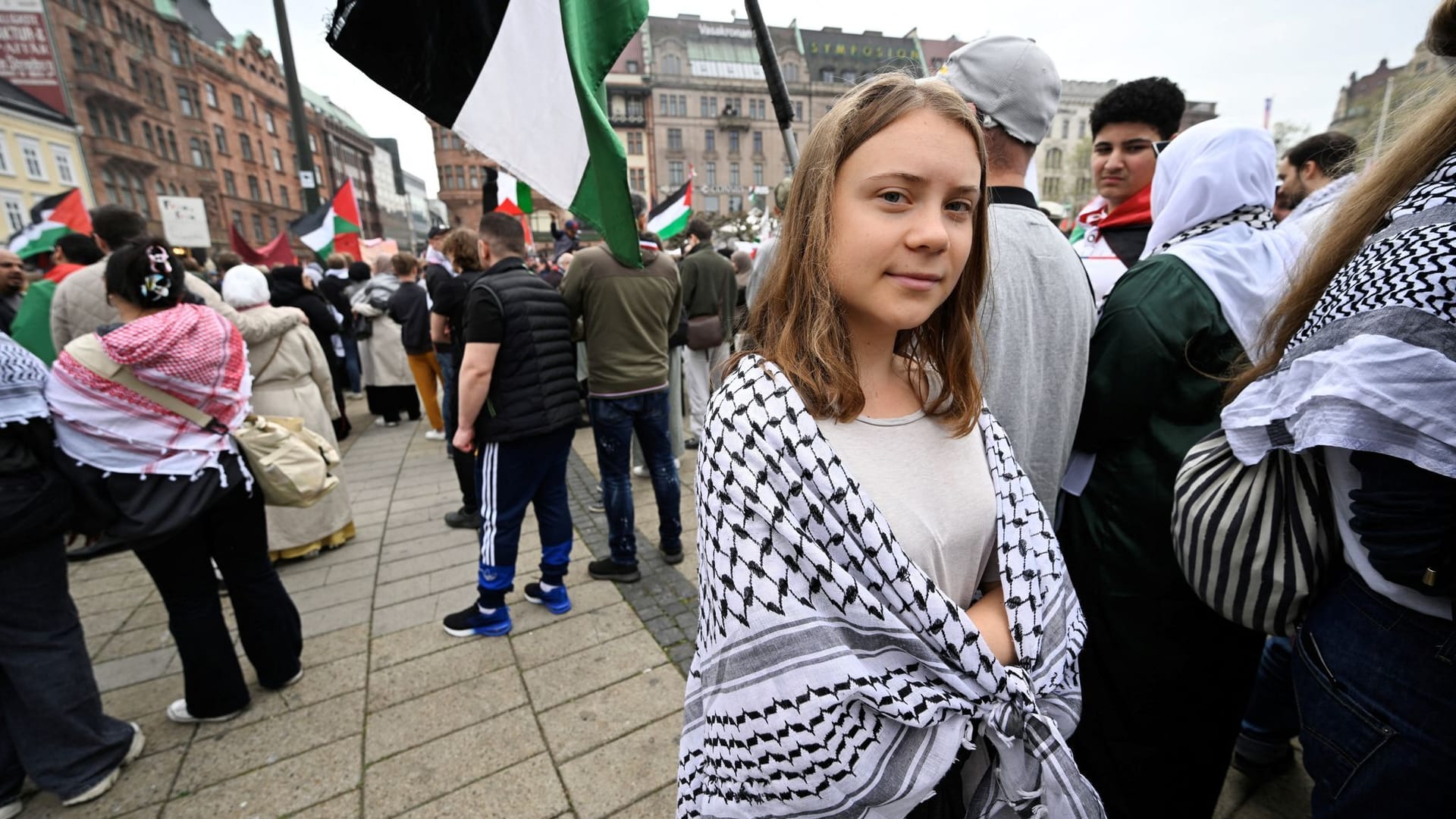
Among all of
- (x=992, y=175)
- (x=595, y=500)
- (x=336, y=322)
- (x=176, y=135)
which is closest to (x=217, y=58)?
(x=176, y=135)

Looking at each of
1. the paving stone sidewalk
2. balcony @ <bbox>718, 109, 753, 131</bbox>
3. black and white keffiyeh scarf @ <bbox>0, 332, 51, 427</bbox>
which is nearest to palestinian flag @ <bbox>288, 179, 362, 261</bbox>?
the paving stone sidewalk

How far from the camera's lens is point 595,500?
16.8 ft

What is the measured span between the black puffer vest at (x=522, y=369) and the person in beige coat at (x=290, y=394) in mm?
1736

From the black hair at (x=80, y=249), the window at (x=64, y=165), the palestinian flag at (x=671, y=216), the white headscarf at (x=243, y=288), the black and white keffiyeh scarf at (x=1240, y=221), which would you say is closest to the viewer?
the black and white keffiyeh scarf at (x=1240, y=221)

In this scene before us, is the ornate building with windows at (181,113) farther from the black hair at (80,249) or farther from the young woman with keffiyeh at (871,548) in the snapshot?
the young woman with keffiyeh at (871,548)

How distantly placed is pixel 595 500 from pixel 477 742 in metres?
2.72

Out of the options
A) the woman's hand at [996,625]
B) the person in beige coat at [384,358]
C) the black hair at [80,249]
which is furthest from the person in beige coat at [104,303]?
the woman's hand at [996,625]

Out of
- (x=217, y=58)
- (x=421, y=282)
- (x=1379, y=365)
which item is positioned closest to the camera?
(x=1379, y=365)

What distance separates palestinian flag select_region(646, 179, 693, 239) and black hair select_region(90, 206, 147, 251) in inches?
191

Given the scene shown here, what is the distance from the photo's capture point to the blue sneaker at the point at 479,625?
3201 mm

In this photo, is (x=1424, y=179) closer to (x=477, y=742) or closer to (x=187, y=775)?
(x=477, y=742)

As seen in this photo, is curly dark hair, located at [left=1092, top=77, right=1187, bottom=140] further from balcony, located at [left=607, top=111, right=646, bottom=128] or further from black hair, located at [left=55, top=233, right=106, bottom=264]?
balcony, located at [left=607, top=111, right=646, bottom=128]

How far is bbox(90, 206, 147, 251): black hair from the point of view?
3752 millimetres

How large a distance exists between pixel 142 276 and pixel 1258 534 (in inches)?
141
